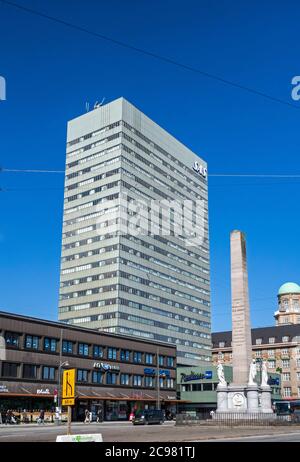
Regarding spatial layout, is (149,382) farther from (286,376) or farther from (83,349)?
(286,376)

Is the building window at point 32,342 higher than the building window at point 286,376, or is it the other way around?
the building window at point 32,342

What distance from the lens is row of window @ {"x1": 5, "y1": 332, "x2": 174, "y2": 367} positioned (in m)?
72.0

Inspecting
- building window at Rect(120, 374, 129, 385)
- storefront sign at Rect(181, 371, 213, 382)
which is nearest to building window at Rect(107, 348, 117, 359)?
building window at Rect(120, 374, 129, 385)

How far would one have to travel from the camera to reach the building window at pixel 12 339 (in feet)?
228

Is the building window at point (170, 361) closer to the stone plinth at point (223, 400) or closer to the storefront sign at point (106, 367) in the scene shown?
the storefront sign at point (106, 367)

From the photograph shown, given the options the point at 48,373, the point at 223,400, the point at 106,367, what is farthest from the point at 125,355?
the point at 223,400

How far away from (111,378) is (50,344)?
15.5 m

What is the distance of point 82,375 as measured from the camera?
3214 inches

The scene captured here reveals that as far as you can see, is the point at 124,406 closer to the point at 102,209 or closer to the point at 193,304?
the point at 102,209

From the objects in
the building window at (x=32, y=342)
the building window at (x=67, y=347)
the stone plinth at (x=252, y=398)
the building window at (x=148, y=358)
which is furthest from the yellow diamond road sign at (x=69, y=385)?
the building window at (x=148, y=358)

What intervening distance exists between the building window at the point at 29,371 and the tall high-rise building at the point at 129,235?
→ 1782 inches

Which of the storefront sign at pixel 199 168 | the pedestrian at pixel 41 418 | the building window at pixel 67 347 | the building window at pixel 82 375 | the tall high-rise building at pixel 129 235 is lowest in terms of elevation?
the pedestrian at pixel 41 418

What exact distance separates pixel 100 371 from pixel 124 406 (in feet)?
26.4

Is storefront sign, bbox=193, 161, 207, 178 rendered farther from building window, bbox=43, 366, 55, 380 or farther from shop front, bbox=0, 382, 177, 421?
building window, bbox=43, 366, 55, 380
